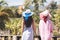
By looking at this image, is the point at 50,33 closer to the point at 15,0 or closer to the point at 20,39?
the point at 20,39

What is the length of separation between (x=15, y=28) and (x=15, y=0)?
1.36ft

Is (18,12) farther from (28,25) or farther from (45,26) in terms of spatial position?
(45,26)

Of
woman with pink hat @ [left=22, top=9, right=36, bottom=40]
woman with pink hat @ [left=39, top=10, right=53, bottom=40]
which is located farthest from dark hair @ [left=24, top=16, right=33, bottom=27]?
woman with pink hat @ [left=39, top=10, right=53, bottom=40]

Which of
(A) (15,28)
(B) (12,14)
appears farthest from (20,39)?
(B) (12,14)

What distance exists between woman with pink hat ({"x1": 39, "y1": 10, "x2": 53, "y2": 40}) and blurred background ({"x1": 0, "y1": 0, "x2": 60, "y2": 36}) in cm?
5

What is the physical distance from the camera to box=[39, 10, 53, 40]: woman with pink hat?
128 inches

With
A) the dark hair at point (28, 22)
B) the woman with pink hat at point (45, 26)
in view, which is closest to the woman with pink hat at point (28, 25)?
the dark hair at point (28, 22)

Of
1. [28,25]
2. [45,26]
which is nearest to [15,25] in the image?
[28,25]

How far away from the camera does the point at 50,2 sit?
10.9ft

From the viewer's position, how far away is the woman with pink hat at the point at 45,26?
326cm

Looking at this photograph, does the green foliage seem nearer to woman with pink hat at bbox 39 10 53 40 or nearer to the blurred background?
the blurred background

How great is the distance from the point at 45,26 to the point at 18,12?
0.44 m

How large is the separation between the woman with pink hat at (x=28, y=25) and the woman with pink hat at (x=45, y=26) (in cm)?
12

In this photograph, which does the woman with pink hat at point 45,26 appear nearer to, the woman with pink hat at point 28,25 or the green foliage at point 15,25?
the woman with pink hat at point 28,25
